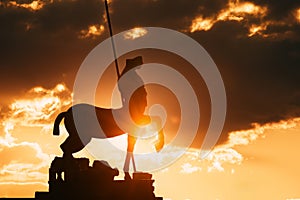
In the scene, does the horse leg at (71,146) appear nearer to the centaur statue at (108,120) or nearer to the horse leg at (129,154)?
the centaur statue at (108,120)

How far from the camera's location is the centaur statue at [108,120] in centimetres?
3200

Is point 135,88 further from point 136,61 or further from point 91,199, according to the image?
point 91,199

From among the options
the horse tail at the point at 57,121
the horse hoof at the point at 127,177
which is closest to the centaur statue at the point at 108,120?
the horse tail at the point at 57,121

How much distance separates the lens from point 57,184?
32.0m

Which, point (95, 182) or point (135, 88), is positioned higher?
point (135, 88)

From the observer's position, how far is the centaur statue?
105 ft

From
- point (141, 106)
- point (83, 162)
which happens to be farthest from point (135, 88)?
point (83, 162)

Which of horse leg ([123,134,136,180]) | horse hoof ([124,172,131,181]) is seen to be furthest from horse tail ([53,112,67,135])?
horse hoof ([124,172,131,181])

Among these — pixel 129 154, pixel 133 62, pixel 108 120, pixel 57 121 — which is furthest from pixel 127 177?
pixel 133 62

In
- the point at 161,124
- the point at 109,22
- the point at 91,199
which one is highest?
the point at 109,22

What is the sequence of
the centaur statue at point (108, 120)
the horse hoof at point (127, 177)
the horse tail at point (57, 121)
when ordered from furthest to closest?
the horse tail at point (57, 121) → the centaur statue at point (108, 120) → the horse hoof at point (127, 177)

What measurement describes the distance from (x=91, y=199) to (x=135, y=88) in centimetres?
339

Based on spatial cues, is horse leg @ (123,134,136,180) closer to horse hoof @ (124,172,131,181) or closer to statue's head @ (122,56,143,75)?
horse hoof @ (124,172,131,181)

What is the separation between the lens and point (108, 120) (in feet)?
106
